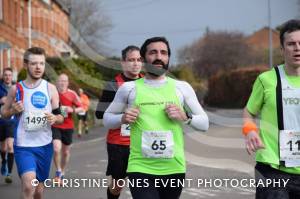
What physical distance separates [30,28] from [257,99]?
37.9 metres

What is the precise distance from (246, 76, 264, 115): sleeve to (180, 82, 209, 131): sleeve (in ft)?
1.44

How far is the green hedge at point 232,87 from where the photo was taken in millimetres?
47938

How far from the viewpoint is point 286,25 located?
425cm

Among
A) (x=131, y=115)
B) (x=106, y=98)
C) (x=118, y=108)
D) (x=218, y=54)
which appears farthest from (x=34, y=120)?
(x=218, y=54)

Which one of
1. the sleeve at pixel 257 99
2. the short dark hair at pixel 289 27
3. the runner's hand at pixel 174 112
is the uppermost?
the short dark hair at pixel 289 27

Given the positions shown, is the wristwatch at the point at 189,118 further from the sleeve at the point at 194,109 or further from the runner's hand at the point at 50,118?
the runner's hand at the point at 50,118

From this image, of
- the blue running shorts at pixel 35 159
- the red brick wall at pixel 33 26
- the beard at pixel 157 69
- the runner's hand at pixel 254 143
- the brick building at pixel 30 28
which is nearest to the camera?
the runner's hand at pixel 254 143

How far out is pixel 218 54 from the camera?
69.1 metres

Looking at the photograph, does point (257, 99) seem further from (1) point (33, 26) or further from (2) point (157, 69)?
(1) point (33, 26)

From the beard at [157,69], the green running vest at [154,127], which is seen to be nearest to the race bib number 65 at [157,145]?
the green running vest at [154,127]

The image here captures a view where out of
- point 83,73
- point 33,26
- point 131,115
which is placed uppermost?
point 33,26

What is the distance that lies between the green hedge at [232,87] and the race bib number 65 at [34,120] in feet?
136

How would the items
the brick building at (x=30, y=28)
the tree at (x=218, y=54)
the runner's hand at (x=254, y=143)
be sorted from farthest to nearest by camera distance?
the tree at (x=218, y=54)
the brick building at (x=30, y=28)
the runner's hand at (x=254, y=143)

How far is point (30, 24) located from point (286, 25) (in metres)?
38.3
